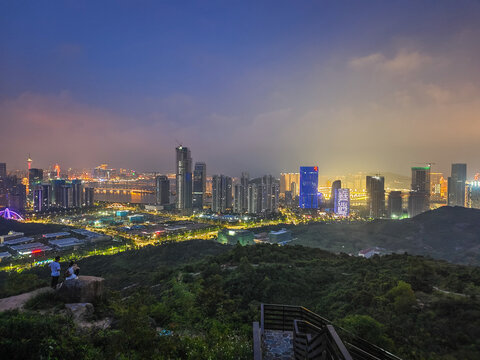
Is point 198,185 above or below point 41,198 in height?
above

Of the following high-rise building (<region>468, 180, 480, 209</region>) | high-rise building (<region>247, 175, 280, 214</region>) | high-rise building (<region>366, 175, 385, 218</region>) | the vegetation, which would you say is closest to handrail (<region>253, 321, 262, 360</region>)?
the vegetation

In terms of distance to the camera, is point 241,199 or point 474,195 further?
point 241,199

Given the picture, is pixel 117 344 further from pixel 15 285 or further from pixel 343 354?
pixel 15 285

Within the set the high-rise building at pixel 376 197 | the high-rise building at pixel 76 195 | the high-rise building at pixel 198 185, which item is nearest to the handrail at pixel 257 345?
the high-rise building at pixel 376 197

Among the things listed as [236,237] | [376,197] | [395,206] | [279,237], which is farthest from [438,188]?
[236,237]

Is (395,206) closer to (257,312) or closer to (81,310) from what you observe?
(257,312)

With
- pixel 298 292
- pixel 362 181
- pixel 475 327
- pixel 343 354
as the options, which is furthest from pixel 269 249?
pixel 362 181
